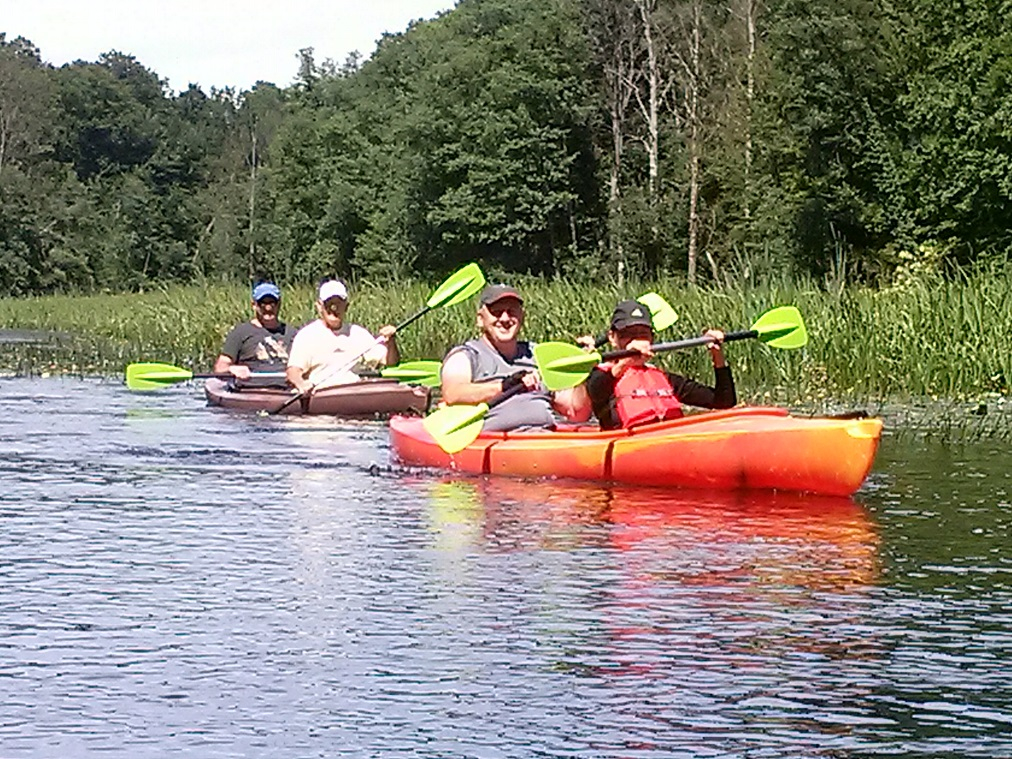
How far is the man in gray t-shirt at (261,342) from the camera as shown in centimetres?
1623

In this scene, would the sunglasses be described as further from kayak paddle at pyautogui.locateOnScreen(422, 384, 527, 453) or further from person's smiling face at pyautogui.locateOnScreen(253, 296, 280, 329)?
person's smiling face at pyautogui.locateOnScreen(253, 296, 280, 329)

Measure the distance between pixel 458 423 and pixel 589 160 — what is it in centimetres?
4336

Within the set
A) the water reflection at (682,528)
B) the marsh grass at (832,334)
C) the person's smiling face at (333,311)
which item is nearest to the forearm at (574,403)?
the water reflection at (682,528)

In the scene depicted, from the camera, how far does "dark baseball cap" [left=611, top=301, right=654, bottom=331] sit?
403 inches

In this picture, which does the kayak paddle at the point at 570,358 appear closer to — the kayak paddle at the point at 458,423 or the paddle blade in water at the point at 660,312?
the kayak paddle at the point at 458,423

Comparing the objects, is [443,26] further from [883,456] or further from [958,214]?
[883,456]

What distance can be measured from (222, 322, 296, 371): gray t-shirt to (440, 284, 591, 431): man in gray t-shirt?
5.64m

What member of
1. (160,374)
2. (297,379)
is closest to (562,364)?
(297,379)

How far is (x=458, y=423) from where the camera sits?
10539 mm

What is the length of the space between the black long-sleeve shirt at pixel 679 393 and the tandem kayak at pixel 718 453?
0.11 meters

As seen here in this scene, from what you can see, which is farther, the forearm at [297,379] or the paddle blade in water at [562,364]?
the forearm at [297,379]

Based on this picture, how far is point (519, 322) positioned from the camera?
10.9 metres

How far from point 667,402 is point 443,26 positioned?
5510 centimetres

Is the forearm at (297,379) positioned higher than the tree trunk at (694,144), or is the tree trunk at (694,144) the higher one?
the tree trunk at (694,144)
